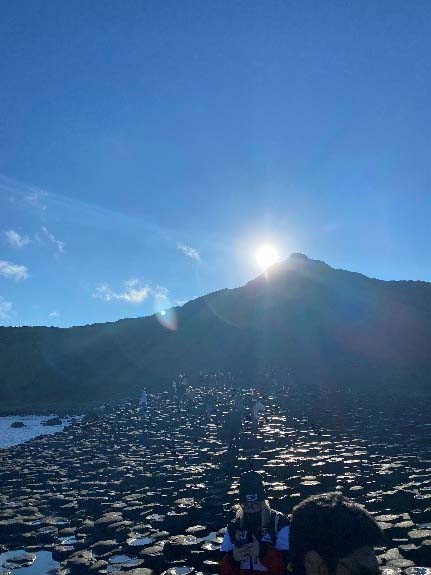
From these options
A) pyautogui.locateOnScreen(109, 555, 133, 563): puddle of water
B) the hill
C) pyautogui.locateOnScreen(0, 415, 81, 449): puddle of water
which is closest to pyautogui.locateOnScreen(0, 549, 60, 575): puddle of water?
pyautogui.locateOnScreen(109, 555, 133, 563): puddle of water

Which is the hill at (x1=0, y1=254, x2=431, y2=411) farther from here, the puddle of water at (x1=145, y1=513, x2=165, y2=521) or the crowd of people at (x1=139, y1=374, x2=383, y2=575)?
the crowd of people at (x1=139, y1=374, x2=383, y2=575)

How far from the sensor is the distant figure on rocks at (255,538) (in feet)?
12.7

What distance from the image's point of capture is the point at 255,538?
396 cm

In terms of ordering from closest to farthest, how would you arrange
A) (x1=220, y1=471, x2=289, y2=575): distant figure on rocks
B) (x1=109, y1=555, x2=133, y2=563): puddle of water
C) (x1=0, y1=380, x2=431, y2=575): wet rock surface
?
(x1=220, y1=471, x2=289, y2=575): distant figure on rocks
(x1=109, y1=555, x2=133, y2=563): puddle of water
(x1=0, y1=380, x2=431, y2=575): wet rock surface

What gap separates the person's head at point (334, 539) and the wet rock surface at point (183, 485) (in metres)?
6.05

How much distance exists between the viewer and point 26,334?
86.5 metres

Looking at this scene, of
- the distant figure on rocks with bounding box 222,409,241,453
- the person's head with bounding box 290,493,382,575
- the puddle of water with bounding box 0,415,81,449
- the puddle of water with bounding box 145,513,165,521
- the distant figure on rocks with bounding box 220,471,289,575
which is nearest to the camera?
the person's head with bounding box 290,493,382,575

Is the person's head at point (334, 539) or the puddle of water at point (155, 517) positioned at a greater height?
the person's head at point (334, 539)

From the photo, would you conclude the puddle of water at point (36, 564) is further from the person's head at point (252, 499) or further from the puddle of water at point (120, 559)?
the person's head at point (252, 499)

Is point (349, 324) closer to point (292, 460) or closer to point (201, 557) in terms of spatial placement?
point (292, 460)

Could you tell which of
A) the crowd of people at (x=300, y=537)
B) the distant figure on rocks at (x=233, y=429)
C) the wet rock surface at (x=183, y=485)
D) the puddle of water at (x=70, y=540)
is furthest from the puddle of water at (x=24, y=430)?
the crowd of people at (x=300, y=537)

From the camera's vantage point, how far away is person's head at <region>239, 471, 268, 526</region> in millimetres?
4125

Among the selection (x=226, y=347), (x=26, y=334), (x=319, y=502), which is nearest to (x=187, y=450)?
(x=319, y=502)

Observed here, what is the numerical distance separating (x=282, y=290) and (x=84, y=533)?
9619cm
